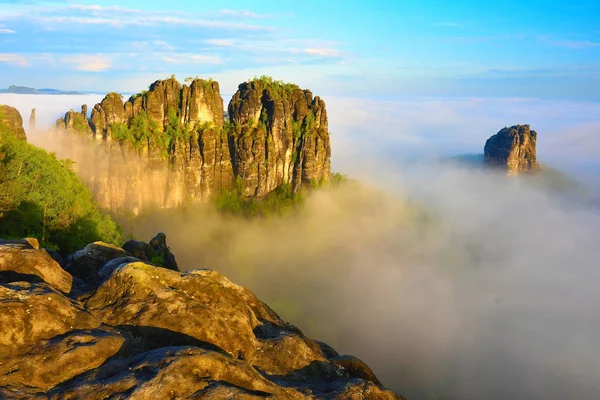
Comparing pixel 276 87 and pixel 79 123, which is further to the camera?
pixel 276 87

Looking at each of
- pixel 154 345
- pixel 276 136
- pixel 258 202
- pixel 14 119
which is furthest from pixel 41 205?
pixel 276 136

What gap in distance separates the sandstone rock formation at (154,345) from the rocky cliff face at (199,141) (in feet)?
363

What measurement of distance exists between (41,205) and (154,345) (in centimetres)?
3911

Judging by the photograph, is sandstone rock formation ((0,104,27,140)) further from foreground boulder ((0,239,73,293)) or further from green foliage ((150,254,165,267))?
foreground boulder ((0,239,73,293))

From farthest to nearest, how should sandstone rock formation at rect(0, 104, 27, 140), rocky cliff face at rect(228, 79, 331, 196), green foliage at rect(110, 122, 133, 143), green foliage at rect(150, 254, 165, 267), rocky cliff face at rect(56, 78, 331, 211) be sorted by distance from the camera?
1. rocky cliff face at rect(228, 79, 331, 196)
2. rocky cliff face at rect(56, 78, 331, 211)
3. green foliage at rect(110, 122, 133, 143)
4. sandstone rock formation at rect(0, 104, 27, 140)
5. green foliage at rect(150, 254, 165, 267)

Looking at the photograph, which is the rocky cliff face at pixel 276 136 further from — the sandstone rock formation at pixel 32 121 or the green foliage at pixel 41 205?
the green foliage at pixel 41 205

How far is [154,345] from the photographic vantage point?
15.1 m

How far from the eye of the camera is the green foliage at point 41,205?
44.0 metres

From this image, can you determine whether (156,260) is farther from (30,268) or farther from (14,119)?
(14,119)

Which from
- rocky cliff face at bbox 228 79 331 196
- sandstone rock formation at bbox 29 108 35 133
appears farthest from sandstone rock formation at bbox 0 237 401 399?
rocky cliff face at bbox 228 79 331 196

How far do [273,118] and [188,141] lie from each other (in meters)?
29.8

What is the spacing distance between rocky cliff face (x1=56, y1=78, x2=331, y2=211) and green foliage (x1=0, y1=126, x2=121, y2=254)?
69.0 metres

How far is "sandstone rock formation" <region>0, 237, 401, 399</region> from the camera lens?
1242cm

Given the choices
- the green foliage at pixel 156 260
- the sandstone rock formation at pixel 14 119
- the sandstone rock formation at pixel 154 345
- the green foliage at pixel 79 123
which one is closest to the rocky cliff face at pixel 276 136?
the green foliage at pixel 79 123
